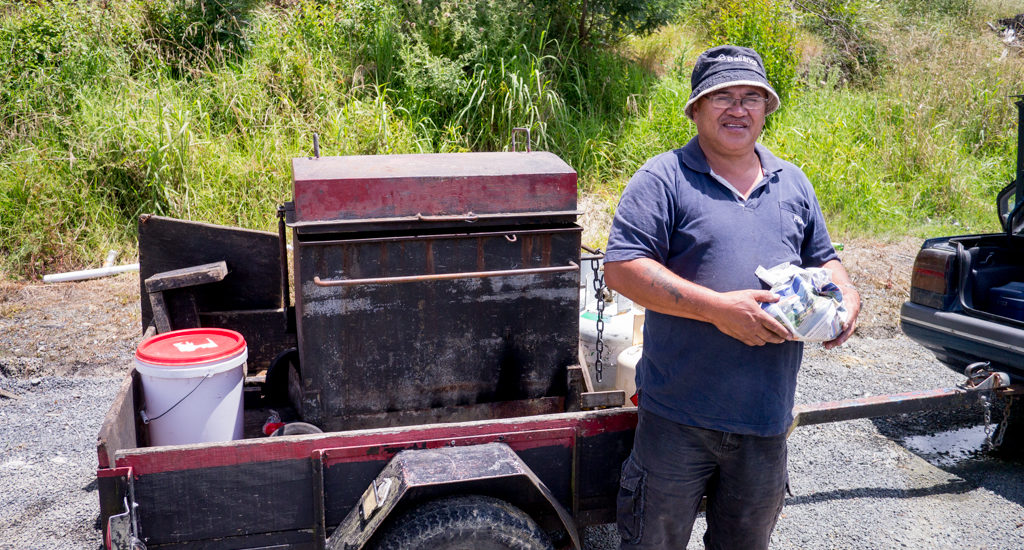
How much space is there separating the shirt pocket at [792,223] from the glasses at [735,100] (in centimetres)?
34

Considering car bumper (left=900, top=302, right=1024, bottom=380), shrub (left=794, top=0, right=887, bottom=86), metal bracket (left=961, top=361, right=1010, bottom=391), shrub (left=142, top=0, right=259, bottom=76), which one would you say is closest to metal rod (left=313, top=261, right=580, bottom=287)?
metal bracket (left=961, top=361, right=1010, bottom=391)

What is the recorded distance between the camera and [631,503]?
8.66 feet

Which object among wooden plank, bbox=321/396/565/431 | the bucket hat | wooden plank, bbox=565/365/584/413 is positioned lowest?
wooden plank, bbox=321/396/565/431

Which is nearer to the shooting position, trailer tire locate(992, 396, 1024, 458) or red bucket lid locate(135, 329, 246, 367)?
red bucket lid locate(135, 329, 246, 367)

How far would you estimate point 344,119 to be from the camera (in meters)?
8.30

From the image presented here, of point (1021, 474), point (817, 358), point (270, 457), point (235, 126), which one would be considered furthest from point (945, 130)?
point (270, 457)

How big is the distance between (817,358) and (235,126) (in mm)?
6302

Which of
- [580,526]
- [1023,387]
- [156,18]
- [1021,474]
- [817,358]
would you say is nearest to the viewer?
[580,526]

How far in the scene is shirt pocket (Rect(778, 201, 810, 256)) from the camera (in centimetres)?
263

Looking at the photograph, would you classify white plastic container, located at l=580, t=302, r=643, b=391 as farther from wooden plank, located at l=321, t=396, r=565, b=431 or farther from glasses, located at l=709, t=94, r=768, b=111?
glasses, located at l=709, t=94, r=768, b=111

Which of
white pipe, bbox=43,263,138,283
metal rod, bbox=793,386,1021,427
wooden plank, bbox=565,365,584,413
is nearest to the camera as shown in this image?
wooden plank, bbox=565,365,584,413

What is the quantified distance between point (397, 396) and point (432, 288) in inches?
18.5

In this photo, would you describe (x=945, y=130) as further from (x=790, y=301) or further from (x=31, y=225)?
(x=31, y=225)

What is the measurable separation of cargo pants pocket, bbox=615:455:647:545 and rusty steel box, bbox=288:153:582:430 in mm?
732
